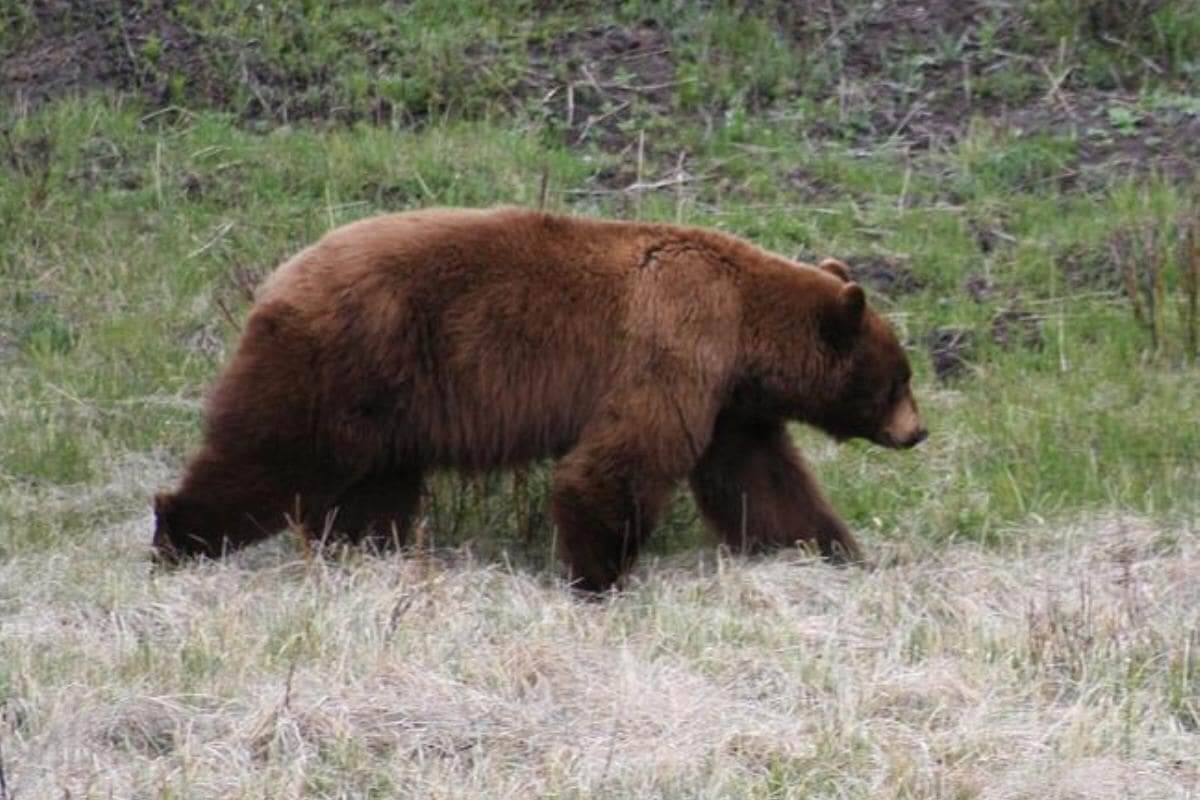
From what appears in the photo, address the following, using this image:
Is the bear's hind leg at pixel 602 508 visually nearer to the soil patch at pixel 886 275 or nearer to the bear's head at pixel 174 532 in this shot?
the bear's head at pixel 174 532

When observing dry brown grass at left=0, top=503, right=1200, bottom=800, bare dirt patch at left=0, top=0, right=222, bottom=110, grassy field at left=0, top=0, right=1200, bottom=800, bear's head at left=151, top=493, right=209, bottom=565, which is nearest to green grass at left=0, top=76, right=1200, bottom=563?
grassy field at left=0, top=0, right=1200, bottom=800

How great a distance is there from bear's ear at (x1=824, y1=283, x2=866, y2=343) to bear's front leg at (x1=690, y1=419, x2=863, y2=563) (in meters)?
0.40

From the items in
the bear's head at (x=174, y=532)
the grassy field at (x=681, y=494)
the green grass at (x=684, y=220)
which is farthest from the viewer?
the green grass at (x=684, y=220)

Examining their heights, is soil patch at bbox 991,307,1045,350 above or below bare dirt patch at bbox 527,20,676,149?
below

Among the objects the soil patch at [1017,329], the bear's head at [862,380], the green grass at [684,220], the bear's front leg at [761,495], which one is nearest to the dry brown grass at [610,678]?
the bear's front leg at [761,495]

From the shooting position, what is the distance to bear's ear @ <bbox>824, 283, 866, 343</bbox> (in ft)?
27.7

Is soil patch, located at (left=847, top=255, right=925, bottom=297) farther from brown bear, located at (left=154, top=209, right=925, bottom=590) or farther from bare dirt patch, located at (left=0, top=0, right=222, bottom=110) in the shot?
bare dirt patch, located at (left=0, top=0, right=222, bottom=110)

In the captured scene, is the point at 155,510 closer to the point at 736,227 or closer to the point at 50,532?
the point at 50,532

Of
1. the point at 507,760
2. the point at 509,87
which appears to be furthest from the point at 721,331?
the point at 509,87

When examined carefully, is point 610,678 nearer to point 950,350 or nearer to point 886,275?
point 950,350

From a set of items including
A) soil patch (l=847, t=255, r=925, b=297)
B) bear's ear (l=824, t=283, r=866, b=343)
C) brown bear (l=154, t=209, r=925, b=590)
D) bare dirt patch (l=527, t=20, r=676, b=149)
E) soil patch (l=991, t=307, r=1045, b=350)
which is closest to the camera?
brown bear (l=154, t=209, r=925, b=590)

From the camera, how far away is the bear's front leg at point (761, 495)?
8539mm

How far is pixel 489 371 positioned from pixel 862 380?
4.50 feet

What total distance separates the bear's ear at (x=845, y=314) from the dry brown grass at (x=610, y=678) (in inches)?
32.6
